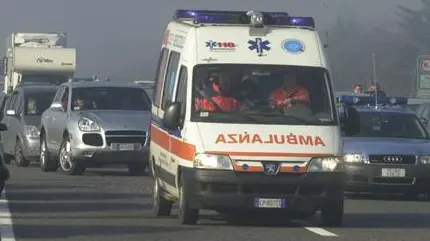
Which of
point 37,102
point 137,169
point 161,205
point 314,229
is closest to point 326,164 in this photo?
point 314,229

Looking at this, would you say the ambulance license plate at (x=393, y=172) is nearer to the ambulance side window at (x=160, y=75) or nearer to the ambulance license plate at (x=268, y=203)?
the ambulance side window at (x=160, y=75)

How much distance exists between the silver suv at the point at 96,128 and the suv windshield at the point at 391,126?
474 cm

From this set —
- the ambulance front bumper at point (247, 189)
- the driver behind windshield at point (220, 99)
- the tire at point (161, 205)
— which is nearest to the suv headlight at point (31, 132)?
the tire at point (161, 205)

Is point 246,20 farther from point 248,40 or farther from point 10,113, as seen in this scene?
point 10,113

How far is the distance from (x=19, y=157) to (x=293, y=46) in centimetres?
1421

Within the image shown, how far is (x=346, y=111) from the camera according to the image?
1686cm

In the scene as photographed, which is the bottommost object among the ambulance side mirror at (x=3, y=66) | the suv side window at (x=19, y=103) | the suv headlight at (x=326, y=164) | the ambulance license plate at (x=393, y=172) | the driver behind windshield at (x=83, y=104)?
the ambulance side mirror at (x=3, y=66)

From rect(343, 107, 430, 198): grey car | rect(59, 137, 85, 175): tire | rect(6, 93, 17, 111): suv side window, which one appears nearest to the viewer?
rect(343, 107, 430, 198): grey car

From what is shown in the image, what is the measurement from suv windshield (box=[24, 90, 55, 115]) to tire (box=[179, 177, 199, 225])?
14.0 metres

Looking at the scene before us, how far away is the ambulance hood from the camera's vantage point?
1532 cm

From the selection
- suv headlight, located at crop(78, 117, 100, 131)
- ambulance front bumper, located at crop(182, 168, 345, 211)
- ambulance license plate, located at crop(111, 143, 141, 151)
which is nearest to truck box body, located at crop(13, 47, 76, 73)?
suv headlight, located at crop(78, 117, 100, 131)

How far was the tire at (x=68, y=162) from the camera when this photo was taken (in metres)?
25.6

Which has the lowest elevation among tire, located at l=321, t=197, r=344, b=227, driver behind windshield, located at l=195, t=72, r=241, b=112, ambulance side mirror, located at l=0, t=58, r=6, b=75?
ambulance side mirror, located at l=0, t=58, r=6, b=75

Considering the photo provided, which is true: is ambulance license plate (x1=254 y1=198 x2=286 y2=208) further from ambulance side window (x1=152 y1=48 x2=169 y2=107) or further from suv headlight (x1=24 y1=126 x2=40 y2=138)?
suv headlight (x1=24 y1=126 x2=40 y2=138)
